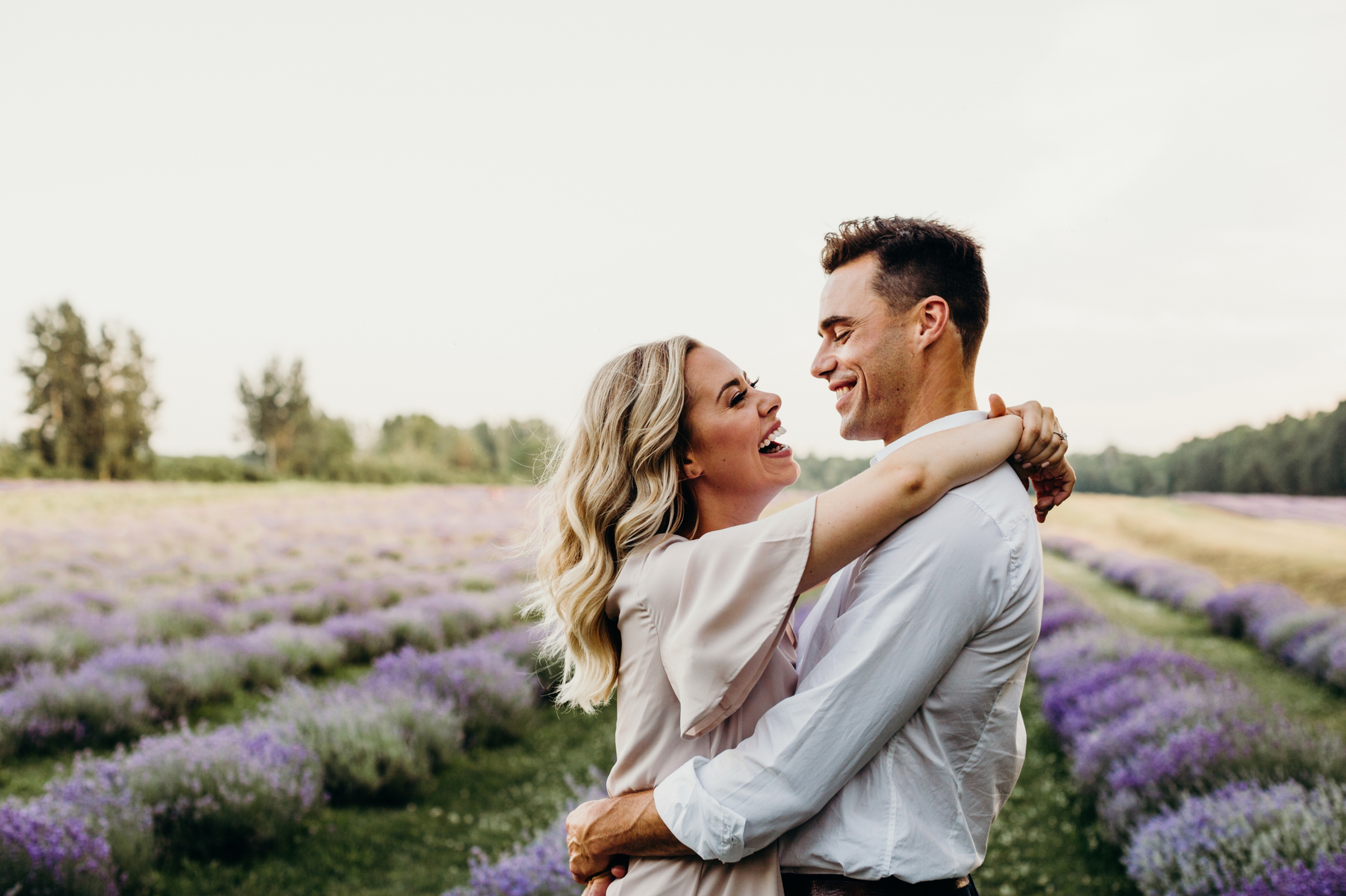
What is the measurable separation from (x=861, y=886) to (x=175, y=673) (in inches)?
270

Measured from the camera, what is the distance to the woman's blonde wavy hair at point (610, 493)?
1.77m

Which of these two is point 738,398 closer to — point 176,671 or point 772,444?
point 772,444

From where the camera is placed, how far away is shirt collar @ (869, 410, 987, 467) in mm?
1761

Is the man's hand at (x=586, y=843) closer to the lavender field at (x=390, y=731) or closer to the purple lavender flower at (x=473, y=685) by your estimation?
the lavender field at (x=390, y=731)

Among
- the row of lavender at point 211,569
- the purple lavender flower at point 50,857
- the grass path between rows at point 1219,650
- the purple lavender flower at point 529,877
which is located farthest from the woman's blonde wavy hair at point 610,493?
the grass path between rows at point 1219,650

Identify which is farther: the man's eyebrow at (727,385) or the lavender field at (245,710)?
the lavender field at (245,710)

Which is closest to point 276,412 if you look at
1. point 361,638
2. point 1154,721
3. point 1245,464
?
point 361,638

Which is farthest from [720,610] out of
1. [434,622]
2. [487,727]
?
[434,622]

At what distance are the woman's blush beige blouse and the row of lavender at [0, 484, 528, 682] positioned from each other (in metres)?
3.28

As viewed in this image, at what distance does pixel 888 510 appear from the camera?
1.44m

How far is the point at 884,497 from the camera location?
1444mm

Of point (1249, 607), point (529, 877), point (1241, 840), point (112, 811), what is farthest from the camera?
point (1249, 607)

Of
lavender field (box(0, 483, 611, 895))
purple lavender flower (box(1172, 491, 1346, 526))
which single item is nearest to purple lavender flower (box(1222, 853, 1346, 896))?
lavender field (box(0, 483, 611, 895))

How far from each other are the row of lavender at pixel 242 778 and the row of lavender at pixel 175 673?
0.40 metres
